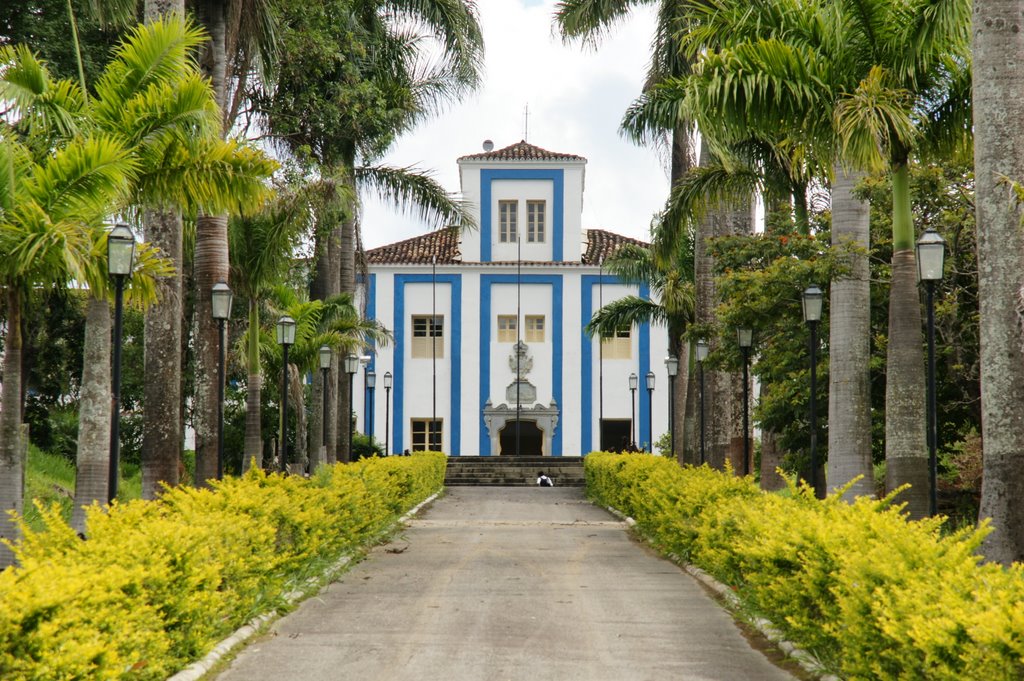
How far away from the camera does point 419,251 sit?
47250mm

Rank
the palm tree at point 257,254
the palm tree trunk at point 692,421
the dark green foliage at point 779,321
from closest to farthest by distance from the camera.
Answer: the dark green foliage at point 779,321 → the palm tree at point 257,254 → the palm tree trunk at point 692,421

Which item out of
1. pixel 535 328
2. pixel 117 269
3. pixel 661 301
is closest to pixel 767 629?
pixel 117 269

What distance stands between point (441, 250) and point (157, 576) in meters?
40.6

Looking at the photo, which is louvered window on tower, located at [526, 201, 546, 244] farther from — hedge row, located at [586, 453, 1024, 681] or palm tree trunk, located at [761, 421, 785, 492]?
hedge row, located at [586, 453, 1024, 681]

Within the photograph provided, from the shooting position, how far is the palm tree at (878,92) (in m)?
11.6

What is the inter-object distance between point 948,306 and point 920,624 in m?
11.5

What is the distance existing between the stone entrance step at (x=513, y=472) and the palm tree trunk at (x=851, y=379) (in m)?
24.7

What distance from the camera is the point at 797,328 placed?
18734mm

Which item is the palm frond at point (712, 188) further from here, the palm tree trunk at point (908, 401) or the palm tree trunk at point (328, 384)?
the palm tree trunk at point (328, 384)

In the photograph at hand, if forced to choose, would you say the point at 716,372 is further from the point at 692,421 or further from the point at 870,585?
the point at 870,585

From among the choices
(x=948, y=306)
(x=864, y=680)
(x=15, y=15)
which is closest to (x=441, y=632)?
(x=864, y=680)

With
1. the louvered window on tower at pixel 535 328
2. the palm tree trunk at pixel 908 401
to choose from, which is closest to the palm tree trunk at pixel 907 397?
the palm tree trunk at pixel 908 401

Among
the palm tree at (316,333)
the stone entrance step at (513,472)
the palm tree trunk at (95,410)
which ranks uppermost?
the palm tree at (316,333)

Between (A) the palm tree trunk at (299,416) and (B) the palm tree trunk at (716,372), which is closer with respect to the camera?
(B) the palm tree trunk at (716,372)
